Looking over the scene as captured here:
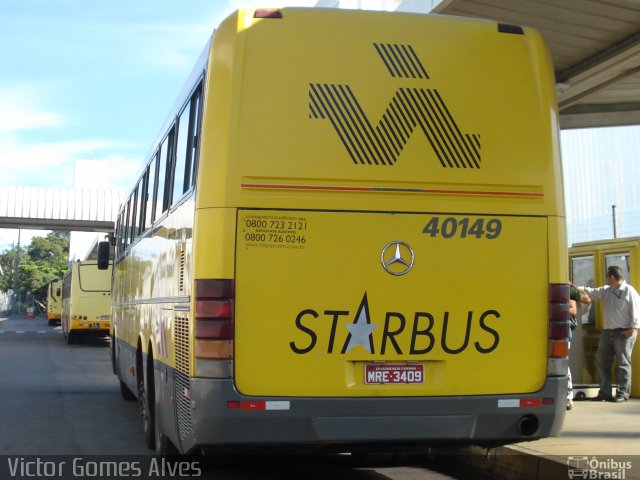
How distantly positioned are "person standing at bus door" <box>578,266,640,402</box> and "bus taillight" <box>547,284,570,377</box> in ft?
16.9

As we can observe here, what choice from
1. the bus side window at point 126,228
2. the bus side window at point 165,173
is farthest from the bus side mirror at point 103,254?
the bus side window at point 165,173

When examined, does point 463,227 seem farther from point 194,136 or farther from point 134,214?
point 134,214

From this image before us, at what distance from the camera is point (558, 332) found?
20.3 ft

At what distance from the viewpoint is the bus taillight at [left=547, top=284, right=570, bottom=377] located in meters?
6.16

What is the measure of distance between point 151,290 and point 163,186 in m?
1.01

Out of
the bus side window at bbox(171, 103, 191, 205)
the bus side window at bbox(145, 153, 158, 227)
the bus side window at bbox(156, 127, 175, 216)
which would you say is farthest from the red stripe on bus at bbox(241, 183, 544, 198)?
the bus side window at bbox(145, 153, 158, 227)

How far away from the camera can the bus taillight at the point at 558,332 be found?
616 cm

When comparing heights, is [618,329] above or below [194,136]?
below

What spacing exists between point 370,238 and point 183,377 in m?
1.63

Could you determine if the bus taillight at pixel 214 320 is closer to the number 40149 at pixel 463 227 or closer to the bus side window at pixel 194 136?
the bus side window at pixel 194 136

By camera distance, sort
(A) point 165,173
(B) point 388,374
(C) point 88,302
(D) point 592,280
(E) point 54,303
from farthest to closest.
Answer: (E) point 54,303 → (C) point 88,302 → (D) point 592,280 → (A) point 165,173 → (B) point 388,374

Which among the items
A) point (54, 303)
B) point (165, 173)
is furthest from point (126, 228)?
point (54, 303)

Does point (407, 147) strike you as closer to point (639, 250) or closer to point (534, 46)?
point (534, 46)

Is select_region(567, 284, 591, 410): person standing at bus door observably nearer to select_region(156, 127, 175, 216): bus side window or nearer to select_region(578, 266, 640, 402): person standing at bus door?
select_region(578, 266, 640, 402): person standing at bus door
